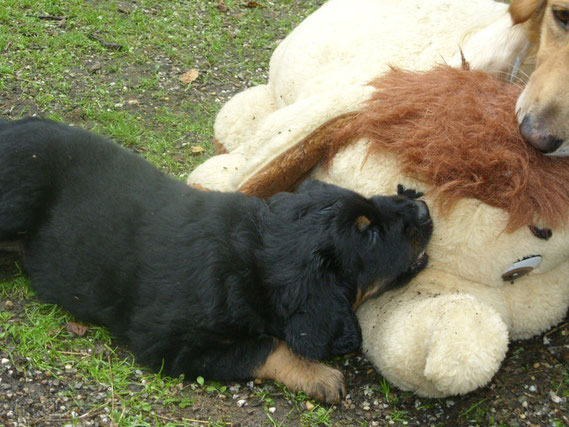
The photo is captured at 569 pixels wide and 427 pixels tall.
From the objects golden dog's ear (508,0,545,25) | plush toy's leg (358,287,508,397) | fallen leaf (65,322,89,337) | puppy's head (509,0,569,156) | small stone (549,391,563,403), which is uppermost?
golden dog's ear (508,0,545,25)

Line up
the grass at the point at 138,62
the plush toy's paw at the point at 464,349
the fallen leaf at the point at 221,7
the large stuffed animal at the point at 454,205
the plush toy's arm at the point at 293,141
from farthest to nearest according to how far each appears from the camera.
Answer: the fallen leaf at the point at 221,7
the grass at the point at 138,62
the plush toy's arm at the point at 293,141
the large stuffed animal at the point at 454,205
the plush toy's paw at the point at 464,349

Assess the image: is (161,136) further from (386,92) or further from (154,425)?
(154,425)

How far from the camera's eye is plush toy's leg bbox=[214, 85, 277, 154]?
4641 mm

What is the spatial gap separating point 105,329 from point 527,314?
2256mm

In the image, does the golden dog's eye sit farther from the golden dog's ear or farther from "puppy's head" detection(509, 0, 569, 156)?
the golden dog's ear

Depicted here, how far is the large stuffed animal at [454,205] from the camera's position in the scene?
2938 millimetres

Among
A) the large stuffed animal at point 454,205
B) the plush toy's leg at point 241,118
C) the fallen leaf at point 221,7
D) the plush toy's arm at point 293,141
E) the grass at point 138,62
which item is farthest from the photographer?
the fallen leaf at point 221,7

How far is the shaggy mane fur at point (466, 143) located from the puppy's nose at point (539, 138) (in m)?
0.04

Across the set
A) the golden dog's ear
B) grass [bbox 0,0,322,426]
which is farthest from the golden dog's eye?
grass [bbox 0,0,322,426]

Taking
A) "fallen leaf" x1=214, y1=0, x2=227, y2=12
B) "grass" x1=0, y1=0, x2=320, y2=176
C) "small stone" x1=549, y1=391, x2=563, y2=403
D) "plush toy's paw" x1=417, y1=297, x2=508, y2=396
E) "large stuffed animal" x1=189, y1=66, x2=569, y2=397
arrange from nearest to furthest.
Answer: "plush toy's paw" x1=417, y1=297, x2=508, y2=396 < "large stuffed animal" x1=189, y1=66, x2=569, y2=397 < "small stone" x1=549, y1=391, x2=563, y2=403 < "grass" x1=0, y1=0, x2=320, y2=176 < "fallen leaf" x1=214, y1=0, x2=227, y2=12

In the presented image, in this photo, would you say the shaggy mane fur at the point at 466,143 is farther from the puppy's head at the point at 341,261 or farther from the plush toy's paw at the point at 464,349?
the plush toy's paw at the point at 464,349

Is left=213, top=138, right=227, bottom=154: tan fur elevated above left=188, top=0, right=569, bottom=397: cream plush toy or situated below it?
below

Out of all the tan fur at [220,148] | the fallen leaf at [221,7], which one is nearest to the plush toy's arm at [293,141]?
the tan fur at [220,148]

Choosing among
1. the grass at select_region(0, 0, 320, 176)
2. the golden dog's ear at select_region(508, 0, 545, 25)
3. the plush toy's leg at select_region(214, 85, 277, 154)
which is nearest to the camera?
the golden dog's ear at select_region(508, 0, 545, 25)
